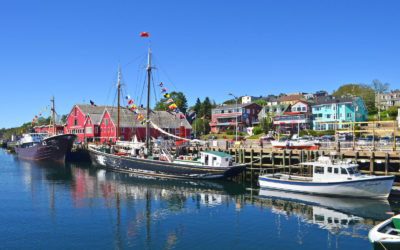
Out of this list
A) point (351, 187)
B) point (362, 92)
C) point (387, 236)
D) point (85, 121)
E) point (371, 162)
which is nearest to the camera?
point (387, 236)

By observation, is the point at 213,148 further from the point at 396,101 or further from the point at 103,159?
the point at 396,101

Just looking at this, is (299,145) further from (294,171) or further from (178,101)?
(178,101)

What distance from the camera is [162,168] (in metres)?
36.5

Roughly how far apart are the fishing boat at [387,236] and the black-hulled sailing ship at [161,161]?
18.7 m

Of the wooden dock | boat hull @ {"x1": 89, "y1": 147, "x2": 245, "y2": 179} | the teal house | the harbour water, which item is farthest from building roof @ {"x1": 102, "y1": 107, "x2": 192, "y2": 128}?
the teal house

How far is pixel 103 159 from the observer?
44906mm

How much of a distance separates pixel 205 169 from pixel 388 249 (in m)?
21.8

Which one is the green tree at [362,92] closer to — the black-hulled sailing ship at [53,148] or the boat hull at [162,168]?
the boat hull at [162,168]

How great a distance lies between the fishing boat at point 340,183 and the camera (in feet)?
78.6

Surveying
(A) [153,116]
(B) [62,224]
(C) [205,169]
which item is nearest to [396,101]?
(A) [153,116]

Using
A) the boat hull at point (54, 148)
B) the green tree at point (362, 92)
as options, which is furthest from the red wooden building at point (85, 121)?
the green tree at point (362, 92)

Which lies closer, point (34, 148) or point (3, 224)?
point (3, 224)

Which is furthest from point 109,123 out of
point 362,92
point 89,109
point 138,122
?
point 362,92

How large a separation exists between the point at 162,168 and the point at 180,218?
16271mm
